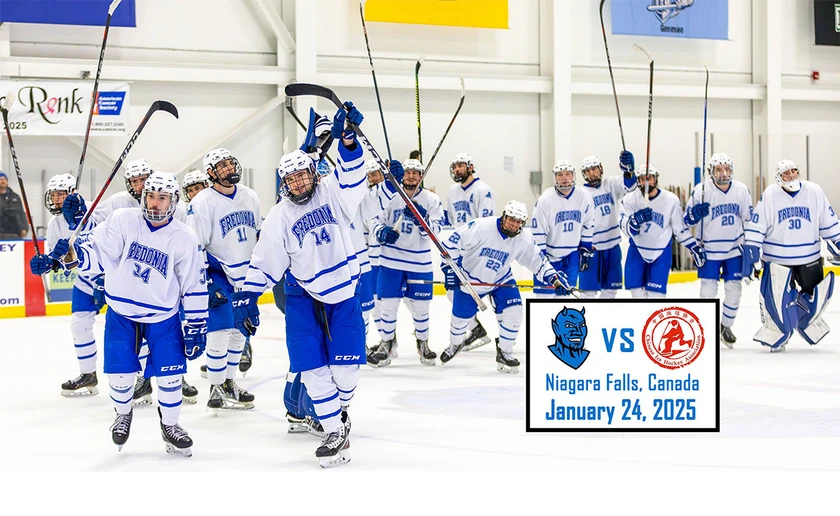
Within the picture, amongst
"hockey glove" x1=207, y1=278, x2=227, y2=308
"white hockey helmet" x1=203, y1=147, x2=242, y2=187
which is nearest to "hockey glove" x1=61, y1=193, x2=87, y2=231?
"white hockey helmet" x1=203, y1=147, x2=242, y2=187

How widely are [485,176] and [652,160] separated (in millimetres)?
2823

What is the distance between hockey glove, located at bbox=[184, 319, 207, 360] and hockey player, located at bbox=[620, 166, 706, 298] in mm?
4146

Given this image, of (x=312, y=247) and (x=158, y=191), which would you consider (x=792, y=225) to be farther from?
(x=158, y=191)

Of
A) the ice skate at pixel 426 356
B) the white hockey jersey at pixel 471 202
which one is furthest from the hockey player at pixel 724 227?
the ice skate at pixel 426 356

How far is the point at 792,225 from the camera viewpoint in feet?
22.1

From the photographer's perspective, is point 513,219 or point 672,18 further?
point 672,18

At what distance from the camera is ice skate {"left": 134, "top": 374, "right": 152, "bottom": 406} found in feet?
16.5

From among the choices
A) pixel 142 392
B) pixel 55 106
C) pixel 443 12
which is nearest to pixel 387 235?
pixel 142 392

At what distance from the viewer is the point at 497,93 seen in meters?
13.3

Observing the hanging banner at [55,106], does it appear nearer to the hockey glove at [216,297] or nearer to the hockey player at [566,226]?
the hockey player at [566,226]

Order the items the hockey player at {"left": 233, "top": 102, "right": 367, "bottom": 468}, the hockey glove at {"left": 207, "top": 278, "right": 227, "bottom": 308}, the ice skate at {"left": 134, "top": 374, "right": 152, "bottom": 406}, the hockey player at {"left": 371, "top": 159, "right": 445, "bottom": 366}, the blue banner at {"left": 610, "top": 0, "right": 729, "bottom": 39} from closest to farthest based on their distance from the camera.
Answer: the hockey player at {"left": 233, "top": 102, "right": 367, "bottom": 468} < the hockey glove at {"left": 207, "top": 278, "right": 227, "bottom": 308} < the ice skate at {"left": 134, "top": 374, "right": 152, "bottom": 406} < the hockey player at {"left": 371, "top": 159, "right": 445, "bottom": 366} < the blue banner at {"left": 610, "top": 0, "right": 729, "bottom": 39}

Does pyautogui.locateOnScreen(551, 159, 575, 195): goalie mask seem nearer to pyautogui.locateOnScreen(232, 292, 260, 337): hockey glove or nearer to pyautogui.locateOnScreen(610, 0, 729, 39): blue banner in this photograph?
pyautogui.locateOnScreen(232, 292, 260, 337): hockey glove

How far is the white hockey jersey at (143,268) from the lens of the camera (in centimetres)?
386

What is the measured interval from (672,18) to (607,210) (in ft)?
24.6
